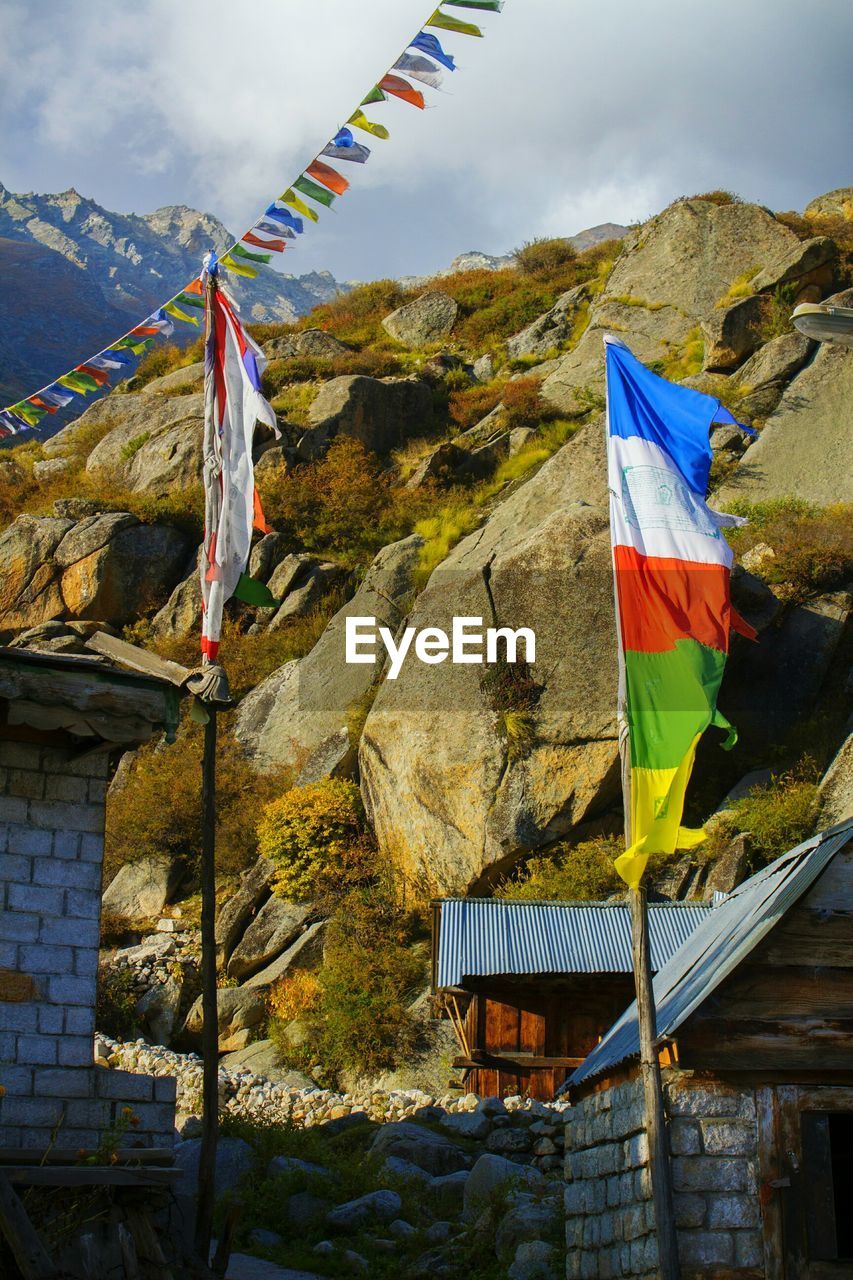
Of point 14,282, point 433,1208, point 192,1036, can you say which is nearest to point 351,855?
point 192,1036

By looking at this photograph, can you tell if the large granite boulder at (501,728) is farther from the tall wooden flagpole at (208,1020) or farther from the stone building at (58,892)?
the stone building at (58,892)

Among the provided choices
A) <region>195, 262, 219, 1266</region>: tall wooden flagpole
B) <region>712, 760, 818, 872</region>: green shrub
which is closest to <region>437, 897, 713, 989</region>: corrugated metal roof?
<region>712, 760, 818, 872</region>: green shrub

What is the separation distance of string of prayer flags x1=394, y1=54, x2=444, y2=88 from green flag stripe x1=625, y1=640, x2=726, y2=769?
6.95 meters

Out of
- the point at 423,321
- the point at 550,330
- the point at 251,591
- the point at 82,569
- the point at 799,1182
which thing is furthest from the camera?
the point at 423,321

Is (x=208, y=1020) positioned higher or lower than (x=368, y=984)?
lower

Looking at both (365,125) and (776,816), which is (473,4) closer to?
(365,125)

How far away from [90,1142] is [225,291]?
793 cm

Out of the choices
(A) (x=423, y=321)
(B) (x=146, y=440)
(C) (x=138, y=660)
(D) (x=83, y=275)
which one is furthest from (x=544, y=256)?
(D) (x=83, y=275)

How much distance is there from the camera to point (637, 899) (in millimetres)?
9602

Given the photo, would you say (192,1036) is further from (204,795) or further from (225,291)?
(225,291)

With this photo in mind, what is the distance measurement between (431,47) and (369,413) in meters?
23.1

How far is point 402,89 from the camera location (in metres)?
13.2

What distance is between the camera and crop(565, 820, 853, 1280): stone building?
855 cm

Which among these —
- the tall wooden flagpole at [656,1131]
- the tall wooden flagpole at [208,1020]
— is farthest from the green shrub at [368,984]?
the tall wooden flagpole at [656,1131]
